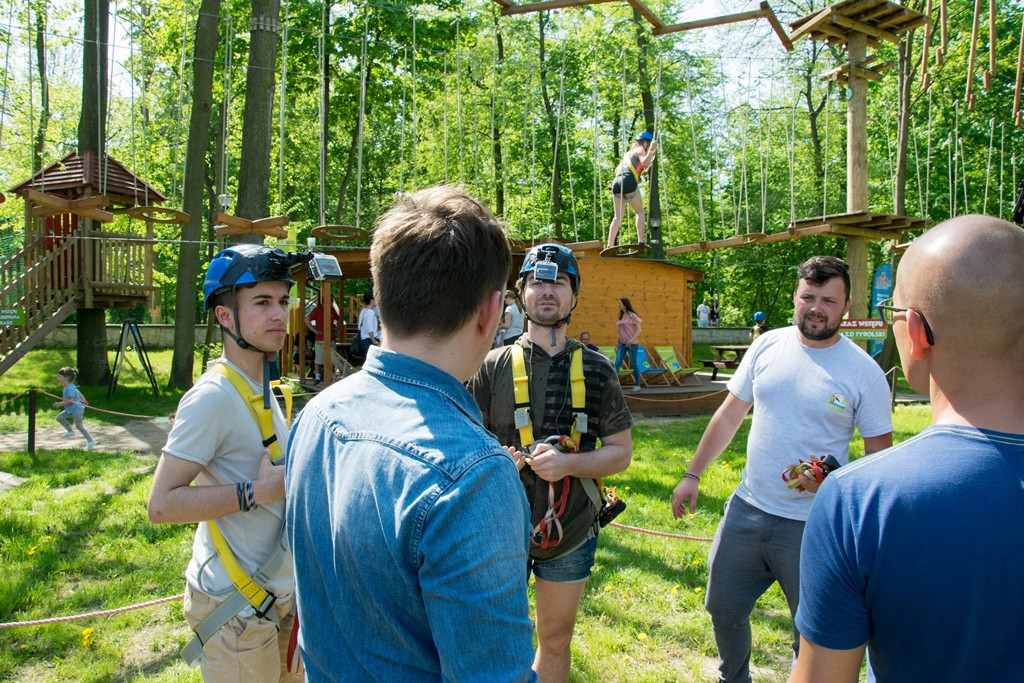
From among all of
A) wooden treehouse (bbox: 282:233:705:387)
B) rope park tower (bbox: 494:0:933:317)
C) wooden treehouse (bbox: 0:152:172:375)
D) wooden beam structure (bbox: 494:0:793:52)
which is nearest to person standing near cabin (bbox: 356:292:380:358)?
wooden treehouse (bbox: 282:233:705:387)

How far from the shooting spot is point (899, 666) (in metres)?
1.38

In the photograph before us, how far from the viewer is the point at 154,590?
4723mm

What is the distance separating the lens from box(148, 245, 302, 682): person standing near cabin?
2.23 meters

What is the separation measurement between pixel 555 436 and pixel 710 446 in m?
1.09

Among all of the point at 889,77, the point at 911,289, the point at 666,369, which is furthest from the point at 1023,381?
the point at 889,77

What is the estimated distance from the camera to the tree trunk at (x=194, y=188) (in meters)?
12.6

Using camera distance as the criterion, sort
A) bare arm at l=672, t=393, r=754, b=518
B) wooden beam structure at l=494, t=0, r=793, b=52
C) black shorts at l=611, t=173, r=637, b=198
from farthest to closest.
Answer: black shorts at l=611, t=173, r=637, b=198 < wooden beam structure at l=494, t=0, r=793, b=52 < bare arm at l=672, t=393, r=754, b=518

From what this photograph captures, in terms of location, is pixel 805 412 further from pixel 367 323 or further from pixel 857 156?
pixel 367 323

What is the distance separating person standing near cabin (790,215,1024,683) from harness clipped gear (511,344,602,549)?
4.61 feet

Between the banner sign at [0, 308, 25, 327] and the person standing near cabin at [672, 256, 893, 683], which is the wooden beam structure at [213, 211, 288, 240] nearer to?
the person standing near cabin at [672, 256, 893, 683]

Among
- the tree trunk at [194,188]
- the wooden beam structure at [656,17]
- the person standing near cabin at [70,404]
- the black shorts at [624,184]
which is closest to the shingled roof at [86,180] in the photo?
the tree trunk at [194,188]

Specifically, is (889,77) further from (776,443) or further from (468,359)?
(468,359)

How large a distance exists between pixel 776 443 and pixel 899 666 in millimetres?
1911

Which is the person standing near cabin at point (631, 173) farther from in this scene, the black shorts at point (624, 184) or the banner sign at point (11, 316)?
the banner sign at point (11, 316)
